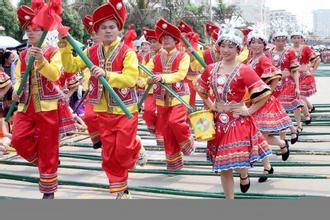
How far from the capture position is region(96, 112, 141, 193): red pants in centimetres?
447

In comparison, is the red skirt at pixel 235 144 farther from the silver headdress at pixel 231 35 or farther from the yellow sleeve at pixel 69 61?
the yellow sleeve at pixel 69 61

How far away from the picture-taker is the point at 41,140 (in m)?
4.76

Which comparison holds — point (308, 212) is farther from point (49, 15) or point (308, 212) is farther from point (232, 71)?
point (49, 15)

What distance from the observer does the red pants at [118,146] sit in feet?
14.7

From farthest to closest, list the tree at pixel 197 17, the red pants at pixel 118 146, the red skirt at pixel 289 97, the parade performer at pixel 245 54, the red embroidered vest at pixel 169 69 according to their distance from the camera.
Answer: the tree at pixel 197 17 → the red skirt at pixel 289 97 → the parade performer at pixel 245 54 → the red embroidered vest at pixel 169 69 → the red pants at pixel 118 146

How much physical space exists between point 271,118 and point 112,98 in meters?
2.23

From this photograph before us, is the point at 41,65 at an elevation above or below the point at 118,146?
above

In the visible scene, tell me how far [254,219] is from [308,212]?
42 centimetres

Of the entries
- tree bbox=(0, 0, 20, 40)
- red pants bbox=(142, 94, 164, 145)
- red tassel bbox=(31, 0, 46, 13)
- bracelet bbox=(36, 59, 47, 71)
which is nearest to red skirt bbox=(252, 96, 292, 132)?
red pants bbox=(142, 94, 164, 145)

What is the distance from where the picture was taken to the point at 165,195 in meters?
5.01

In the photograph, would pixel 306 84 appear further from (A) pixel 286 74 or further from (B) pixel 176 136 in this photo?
(B) pixel 176 136

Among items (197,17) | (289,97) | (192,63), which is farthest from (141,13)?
(289,97)

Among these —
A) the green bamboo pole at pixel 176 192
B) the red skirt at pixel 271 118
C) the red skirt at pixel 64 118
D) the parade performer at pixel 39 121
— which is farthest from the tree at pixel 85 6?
the parade performer at pixel 39 121

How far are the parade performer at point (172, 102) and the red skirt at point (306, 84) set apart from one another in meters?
3.63
